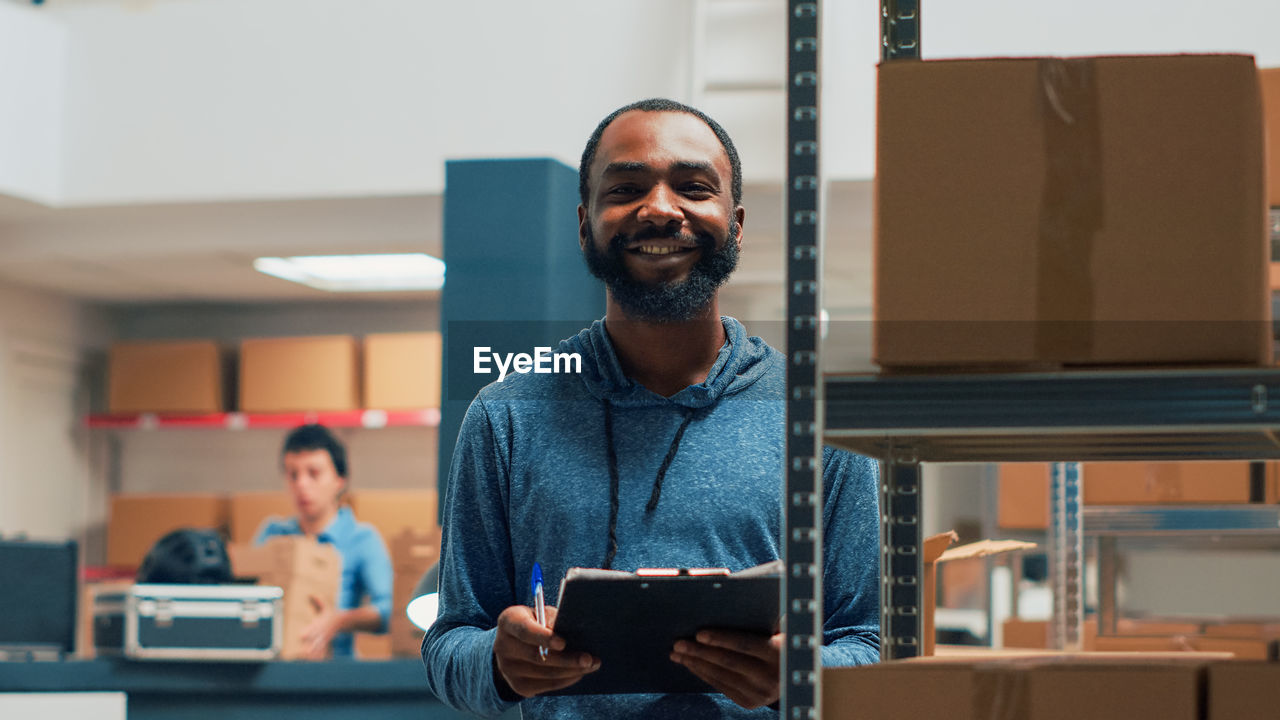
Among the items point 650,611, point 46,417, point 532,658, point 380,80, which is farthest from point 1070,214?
point 46,417

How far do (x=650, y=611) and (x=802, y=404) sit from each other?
0.90 feet

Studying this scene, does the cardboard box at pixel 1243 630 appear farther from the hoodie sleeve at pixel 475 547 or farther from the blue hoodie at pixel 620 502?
the hoodie sleeve at pixel 475 547

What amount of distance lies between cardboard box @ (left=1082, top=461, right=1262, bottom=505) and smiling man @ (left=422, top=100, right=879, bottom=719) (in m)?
2.01

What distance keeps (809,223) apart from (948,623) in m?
5.45

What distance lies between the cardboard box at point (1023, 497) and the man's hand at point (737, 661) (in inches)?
112

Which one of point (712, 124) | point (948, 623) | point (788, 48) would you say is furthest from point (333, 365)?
point (788, 48)

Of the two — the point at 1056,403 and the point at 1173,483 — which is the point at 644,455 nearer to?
the point at 1056,403

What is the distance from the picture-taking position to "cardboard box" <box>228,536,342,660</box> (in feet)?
13.1

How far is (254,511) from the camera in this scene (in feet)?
21.1

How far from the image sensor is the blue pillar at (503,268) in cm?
301

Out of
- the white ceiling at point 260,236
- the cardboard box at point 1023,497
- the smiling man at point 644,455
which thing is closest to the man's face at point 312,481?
the white ceiling at point 260,236

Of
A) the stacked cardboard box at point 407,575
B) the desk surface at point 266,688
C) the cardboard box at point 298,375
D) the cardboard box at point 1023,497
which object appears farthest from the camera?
the cardboard box at point 298,375

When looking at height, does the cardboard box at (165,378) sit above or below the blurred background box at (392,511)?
above

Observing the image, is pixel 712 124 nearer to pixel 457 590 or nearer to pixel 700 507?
pixel 700 507
